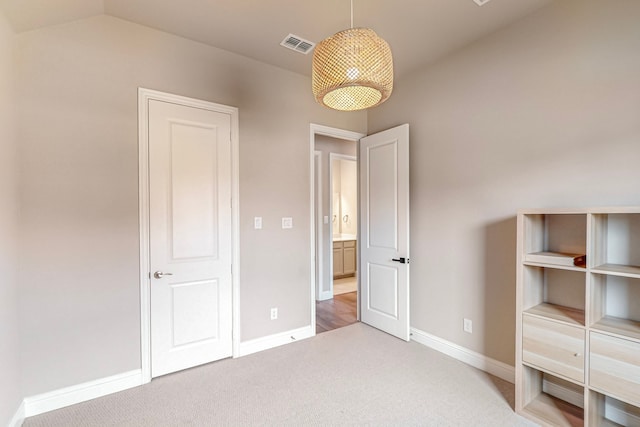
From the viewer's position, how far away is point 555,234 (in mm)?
2121

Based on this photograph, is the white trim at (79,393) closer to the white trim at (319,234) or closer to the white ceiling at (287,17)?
the white ceiling at (287,17)

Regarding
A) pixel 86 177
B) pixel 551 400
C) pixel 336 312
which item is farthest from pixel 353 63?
pixel 336 312

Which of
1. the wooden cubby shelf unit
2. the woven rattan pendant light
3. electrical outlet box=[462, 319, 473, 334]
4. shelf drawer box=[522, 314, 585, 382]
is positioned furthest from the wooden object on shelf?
the woven rattan pendant light

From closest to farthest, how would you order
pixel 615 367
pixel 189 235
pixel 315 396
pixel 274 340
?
1. pixel 615 367
2. pixel 315 396
3. pixel 189 235
4. pixel 274 340

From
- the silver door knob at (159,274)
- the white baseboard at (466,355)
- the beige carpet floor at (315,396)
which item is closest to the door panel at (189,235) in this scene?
the silver door knob at (159,274)

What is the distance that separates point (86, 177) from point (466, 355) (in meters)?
3.42

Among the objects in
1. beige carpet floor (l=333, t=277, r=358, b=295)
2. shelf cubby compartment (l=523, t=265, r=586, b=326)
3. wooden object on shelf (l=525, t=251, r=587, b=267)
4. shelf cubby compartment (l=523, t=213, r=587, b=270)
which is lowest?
beige carpet floor (l=333, t=277, r=358, b=295)

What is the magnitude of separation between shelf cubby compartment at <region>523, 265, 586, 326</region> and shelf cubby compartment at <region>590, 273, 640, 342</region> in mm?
114

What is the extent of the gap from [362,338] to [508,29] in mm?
3094

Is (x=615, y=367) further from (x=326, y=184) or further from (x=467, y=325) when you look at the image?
(x=326, y=184)

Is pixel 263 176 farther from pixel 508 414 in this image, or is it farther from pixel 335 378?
pixel 508 414

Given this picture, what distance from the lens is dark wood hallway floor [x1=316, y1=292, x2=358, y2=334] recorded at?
11.9ft

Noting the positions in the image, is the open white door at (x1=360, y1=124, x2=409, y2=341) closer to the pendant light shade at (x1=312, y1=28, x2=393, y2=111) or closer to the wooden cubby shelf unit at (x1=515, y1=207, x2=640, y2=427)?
the wooden cubby shelf unit at (x1=515, y1=207, x2=640, y2=427)

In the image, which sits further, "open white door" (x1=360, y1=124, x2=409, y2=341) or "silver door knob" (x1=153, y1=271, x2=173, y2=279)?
"open white door" (x1=360, y1=124, x2=409, y2=341)
